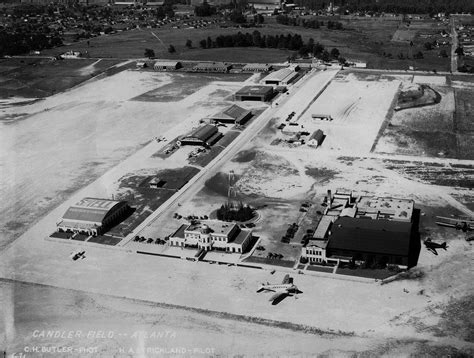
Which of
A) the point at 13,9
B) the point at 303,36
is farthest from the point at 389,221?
the point at 13,9

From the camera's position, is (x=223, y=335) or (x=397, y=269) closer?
(x=223, y=335)

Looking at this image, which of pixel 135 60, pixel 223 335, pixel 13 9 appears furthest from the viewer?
pixel 13 9

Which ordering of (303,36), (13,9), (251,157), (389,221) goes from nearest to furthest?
(389,221), (251,157), (303,36), (13,9)

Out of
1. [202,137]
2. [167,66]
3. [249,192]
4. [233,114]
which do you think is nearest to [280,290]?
[249,192]

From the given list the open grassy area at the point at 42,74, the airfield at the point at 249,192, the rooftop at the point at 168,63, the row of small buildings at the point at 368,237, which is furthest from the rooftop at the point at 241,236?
the rooftop at the point at 168,63

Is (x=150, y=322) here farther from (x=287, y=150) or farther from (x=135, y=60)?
(x=135, y=60)

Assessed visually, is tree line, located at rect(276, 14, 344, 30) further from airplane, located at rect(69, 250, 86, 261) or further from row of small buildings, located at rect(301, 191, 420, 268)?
airplane, located at rect(69, 250, 86, 261)

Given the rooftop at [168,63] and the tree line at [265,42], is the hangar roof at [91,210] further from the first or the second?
the tree line at [265,42]
